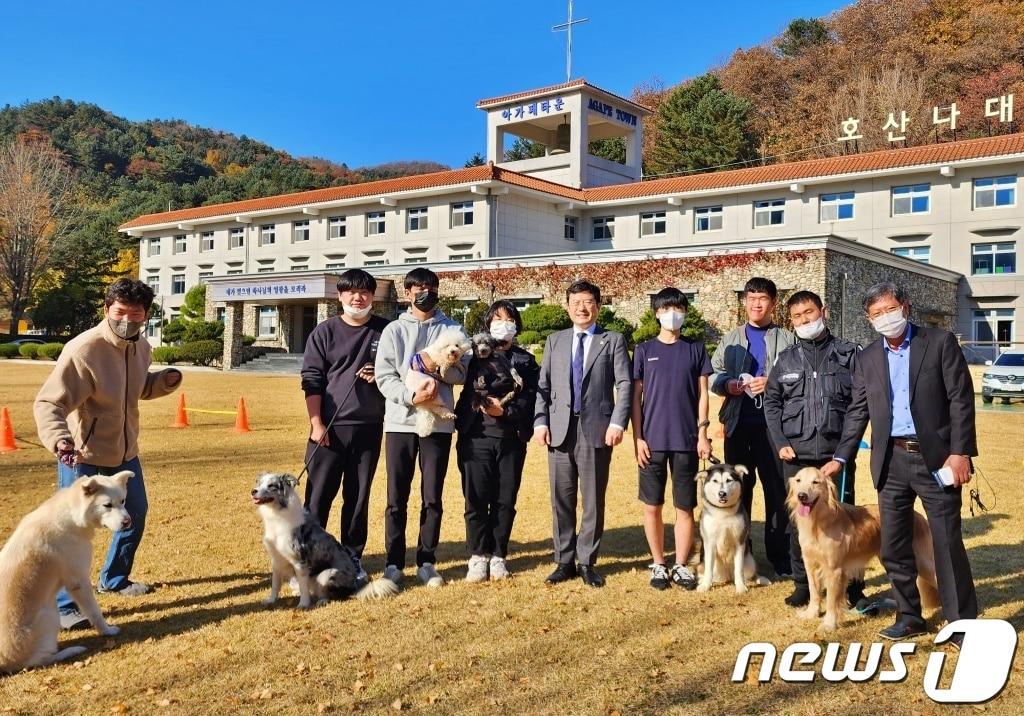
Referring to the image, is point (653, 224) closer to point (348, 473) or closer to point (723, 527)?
point (723, 527)

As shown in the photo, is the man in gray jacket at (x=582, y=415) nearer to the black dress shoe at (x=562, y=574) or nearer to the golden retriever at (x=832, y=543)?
the black dress shoe at (x=562, y=574)

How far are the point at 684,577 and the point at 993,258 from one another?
1270 inches

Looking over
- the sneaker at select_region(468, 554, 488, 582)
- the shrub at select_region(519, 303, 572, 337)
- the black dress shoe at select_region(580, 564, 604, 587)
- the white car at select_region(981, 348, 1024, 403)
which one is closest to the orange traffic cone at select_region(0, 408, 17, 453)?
the sneaker at select_region(468, 554, 488, 582)

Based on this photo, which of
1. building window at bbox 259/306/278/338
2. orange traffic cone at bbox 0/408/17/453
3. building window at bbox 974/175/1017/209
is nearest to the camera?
orange traffic cone at bbox 0/408/17/453

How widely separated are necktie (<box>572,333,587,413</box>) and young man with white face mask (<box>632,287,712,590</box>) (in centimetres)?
39

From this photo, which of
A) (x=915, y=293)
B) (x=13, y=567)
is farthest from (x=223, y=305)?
(x=13, y=567)

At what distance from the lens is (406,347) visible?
545cm

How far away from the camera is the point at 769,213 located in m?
34.3

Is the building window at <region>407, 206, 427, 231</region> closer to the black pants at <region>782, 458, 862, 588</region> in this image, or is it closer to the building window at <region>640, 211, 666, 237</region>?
the building window at <region>640, 211, 666, 237</region>

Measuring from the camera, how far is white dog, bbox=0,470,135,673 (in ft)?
12.8

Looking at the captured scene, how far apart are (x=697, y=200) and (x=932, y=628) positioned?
3293 cm

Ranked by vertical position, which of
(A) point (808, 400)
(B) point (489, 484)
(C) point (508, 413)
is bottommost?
(B) point (489, 484)

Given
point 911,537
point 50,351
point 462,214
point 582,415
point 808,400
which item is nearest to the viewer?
point 911,537

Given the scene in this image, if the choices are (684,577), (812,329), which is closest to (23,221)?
(684,577)
